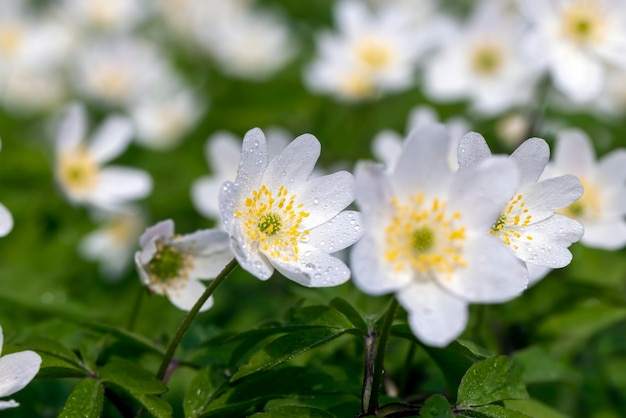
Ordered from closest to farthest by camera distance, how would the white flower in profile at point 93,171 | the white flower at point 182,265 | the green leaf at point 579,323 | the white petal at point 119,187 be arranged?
the white flower at point 182,265, the green leaf at point 579,323, the white flower in profile at point 93,171, the white petal at point 119,187

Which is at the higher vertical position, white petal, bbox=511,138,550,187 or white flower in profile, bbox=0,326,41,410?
white petal, bbox=511,138,550,187

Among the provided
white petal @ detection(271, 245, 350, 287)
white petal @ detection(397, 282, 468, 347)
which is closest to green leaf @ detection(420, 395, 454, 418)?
white petal @ detection(397, 282, 468, 347)

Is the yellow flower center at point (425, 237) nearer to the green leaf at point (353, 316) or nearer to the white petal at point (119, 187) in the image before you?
the green leaf at point (353, 316)

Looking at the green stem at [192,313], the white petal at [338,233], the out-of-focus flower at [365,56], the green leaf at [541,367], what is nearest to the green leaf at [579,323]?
the green leaf at [541,367]

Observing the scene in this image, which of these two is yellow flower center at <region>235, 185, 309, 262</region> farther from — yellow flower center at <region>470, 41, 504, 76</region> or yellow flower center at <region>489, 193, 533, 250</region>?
yellow flower center at <region>470, 41, 504, 76</region>

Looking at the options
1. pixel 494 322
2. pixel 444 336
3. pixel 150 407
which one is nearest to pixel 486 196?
pixel 444 336

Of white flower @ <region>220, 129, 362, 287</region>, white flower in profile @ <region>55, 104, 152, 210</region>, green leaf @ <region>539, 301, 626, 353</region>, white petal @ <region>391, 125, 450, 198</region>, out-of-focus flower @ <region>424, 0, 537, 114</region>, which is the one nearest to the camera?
white petal @ <region>391, 125, 450, 198</region>
